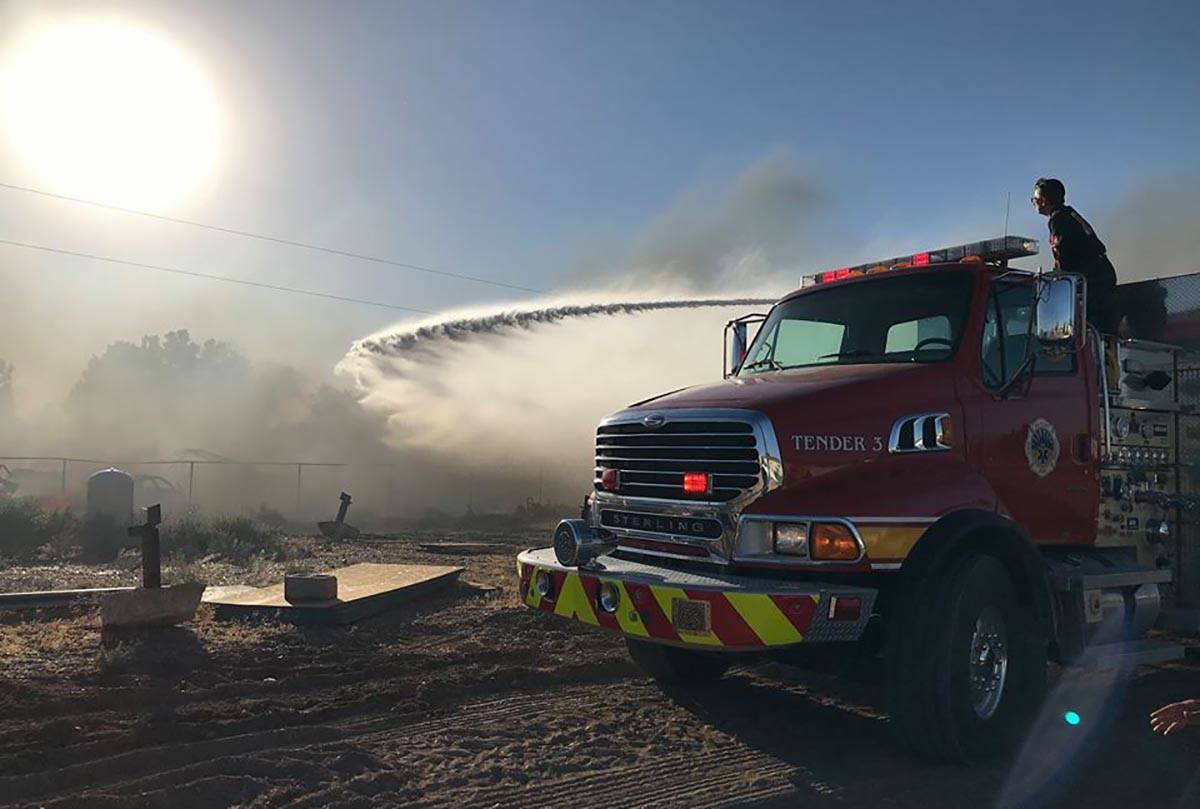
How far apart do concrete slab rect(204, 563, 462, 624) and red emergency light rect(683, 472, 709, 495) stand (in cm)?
472

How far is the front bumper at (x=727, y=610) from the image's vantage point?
488 cm

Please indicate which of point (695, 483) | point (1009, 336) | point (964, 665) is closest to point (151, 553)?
point (695, 483)

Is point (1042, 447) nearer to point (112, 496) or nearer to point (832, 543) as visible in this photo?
point (832, 543)

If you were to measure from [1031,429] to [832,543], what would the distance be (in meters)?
1.99

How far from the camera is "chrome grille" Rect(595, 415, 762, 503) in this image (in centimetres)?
538

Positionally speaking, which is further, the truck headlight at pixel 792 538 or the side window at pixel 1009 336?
the side window at pixel 1009 336

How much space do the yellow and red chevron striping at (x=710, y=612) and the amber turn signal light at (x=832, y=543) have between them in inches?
11.5

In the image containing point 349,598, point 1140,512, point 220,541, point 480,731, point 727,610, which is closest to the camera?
point 727,610

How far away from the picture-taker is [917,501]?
5.29 meters

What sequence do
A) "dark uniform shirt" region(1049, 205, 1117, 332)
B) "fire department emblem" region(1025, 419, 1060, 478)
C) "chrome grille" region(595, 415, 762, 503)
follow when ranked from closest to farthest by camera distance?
"chrome grille" region(595, 415, 762, 503)
"fire department emblem" region(1025, 419, 1060, 478)
"dark uniform shirt" region(1049, 205, 1117, 332)

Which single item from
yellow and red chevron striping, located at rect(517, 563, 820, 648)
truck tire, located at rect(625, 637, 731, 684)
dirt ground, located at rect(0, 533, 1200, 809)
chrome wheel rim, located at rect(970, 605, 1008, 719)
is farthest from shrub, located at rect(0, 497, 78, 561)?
chrome wheel rim, located at rect(970, 605, 1008, 719)

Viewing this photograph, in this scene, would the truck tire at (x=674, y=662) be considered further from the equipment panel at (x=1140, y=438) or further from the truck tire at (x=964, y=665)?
the equipment panel at (x=1140, y=438)

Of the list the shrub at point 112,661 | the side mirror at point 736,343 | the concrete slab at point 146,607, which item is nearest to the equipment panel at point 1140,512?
the side mirror at point 736,343

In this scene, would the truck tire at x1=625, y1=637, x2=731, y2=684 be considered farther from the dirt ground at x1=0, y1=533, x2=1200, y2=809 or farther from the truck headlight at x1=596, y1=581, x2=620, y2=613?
the truck headlight at x1=596, y1=581, x2=620, y2=613
